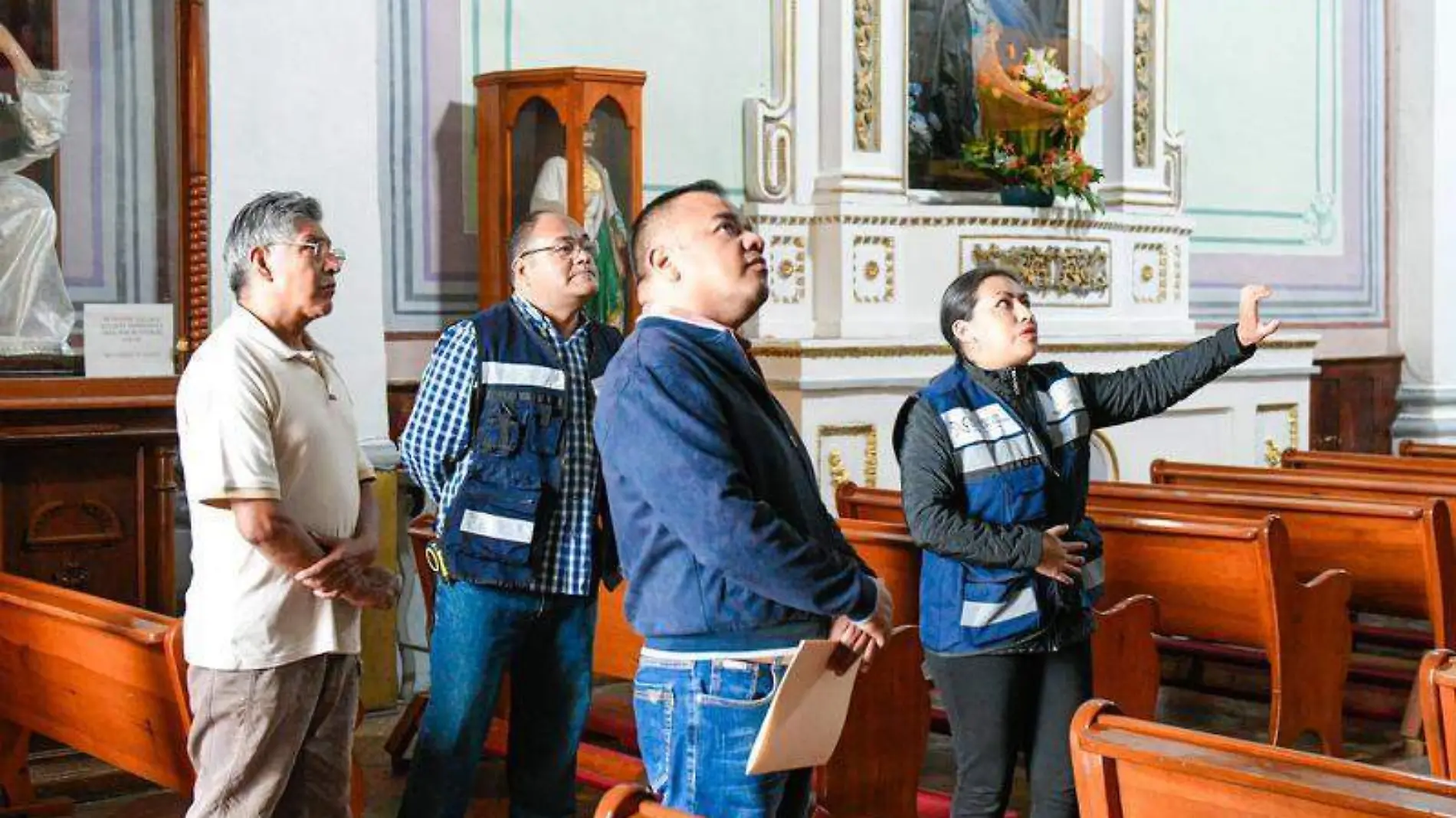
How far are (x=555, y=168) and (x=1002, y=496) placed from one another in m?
2.93

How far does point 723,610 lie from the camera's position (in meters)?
2.36

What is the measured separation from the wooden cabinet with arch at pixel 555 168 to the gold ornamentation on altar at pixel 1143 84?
2878mm

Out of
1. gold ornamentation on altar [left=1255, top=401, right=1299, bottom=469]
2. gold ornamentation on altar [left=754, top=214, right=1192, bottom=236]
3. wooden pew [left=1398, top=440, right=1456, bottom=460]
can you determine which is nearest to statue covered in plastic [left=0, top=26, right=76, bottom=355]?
gold ornamentation on altar [left=754, top=214, right=1192, bottom=236]

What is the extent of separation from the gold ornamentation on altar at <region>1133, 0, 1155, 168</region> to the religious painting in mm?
436

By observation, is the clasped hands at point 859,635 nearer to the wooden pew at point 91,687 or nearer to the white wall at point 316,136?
the wooden pew at point 91,687

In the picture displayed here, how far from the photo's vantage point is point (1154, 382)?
11.6 feet

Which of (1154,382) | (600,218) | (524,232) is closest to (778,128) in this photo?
(600,218)

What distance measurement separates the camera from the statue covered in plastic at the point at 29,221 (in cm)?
468

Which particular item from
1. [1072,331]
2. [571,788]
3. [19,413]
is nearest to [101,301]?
[19,413]

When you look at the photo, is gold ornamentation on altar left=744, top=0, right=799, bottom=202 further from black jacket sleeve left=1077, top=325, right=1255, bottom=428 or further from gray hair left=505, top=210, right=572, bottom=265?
black jacket sleeve left=1077, top=325, right=1255, bottom=428

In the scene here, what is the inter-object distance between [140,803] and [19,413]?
99 centimetres

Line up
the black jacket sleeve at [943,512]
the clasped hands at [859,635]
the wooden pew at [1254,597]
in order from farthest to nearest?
the wooden pew at [1254,597] → the black jacket sleeve at [943,512] → the clasped hands at [859,635]

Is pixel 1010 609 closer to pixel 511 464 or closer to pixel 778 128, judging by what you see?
pixel 511 464

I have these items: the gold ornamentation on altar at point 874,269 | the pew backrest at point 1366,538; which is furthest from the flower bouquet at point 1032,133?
the pew backrest at point 1366,538
